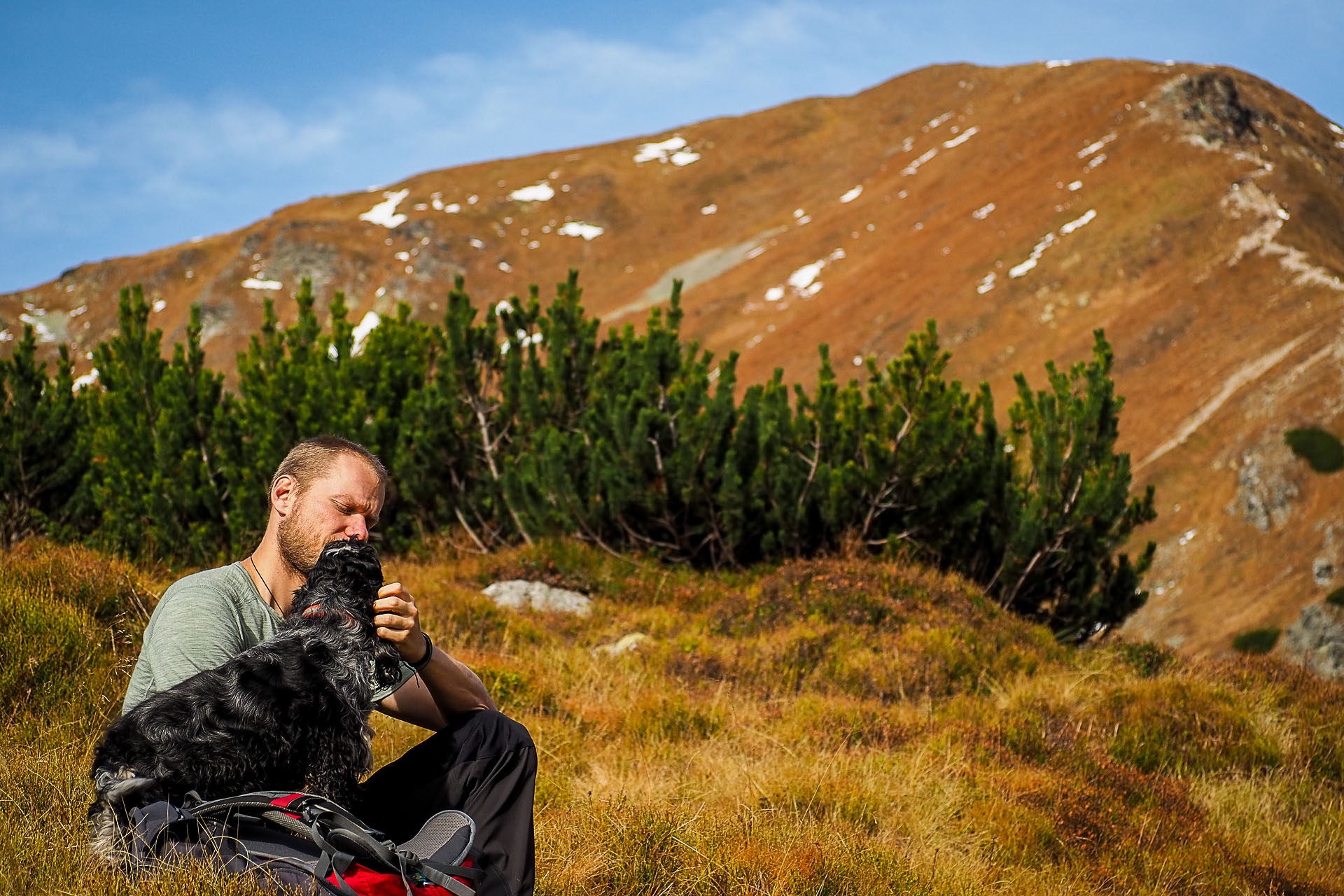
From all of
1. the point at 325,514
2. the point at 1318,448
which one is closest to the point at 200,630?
the point at 325,514

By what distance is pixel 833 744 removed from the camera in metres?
5.53

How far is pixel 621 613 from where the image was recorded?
338 inches

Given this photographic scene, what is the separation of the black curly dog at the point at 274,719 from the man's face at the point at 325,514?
207 mm

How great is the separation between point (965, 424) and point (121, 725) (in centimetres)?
875

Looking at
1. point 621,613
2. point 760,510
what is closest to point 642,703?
point 621,613

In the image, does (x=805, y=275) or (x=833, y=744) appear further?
(x=805, y=275)

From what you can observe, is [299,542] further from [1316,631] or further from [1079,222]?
[1079,222]

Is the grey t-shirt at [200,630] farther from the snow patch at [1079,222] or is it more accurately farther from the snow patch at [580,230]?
the snow patch at [580,230]

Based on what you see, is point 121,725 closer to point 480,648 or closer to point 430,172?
point 480,648

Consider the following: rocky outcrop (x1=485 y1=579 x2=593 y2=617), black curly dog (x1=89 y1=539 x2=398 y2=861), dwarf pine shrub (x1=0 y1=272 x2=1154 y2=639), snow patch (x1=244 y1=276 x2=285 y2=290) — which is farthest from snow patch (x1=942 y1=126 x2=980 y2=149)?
black curly dog (x1=89 y1=539 x2=398 y2=861)

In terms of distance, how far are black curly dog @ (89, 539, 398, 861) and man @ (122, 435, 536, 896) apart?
0.14m

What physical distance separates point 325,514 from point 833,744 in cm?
365

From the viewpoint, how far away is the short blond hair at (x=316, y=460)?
280cm

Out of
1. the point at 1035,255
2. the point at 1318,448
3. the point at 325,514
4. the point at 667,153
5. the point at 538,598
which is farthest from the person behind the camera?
the point at 667,153
